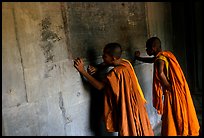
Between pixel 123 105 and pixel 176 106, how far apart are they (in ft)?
3.29

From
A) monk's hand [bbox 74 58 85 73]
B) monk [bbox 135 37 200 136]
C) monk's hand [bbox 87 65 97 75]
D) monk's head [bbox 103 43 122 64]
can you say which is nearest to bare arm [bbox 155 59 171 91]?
monk [bbox 135 37 200 136]

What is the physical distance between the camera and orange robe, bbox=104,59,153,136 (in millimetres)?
3132

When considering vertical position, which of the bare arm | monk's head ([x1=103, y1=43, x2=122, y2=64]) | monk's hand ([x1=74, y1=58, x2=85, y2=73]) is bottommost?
the bare arm

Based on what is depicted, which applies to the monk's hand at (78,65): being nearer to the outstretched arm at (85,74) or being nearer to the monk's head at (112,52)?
the outstretched arm at (85,74)

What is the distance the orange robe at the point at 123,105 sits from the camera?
3132mm

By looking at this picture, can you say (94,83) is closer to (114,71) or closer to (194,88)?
(114,71)

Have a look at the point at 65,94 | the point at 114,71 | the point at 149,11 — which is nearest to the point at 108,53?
the point at 114,71

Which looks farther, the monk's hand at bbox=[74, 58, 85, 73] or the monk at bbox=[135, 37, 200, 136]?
the monk at bbox=[135, 37, 200, 136]

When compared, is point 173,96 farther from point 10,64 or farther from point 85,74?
point 10,64

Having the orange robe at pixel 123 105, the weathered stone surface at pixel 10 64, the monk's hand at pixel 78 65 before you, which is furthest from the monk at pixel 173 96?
the weathered stone surface at pixel 10 64

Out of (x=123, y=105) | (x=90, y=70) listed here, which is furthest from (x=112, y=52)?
(x=123, y=105)

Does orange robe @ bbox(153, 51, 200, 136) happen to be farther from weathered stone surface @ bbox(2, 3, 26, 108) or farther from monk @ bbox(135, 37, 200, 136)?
weathered stone surface @ bbox(2, 3, 26, 108)

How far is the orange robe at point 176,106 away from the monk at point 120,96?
64 cm

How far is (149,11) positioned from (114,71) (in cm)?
196
